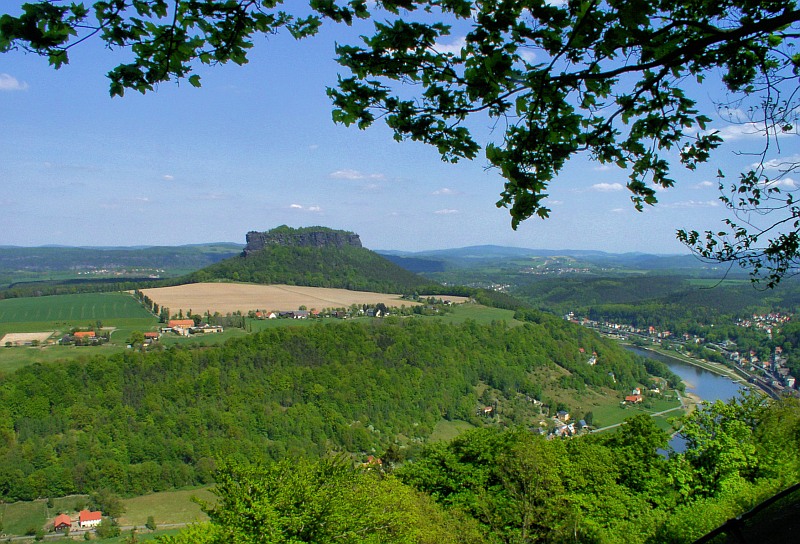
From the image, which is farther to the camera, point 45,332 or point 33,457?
point 45,332

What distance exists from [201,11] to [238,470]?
955cm

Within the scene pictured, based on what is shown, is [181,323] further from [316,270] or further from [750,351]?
[750,351]

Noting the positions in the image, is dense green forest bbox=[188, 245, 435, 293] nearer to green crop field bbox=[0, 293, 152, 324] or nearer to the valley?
the valley

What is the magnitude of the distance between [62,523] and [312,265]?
8110 centimetres

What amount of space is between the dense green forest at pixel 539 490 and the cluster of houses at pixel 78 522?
818 inches

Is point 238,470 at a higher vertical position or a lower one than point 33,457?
higher

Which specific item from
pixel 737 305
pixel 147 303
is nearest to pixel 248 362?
pixel 147 303

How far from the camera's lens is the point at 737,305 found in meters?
94.2

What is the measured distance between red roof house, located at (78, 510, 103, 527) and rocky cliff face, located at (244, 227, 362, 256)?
82.3m

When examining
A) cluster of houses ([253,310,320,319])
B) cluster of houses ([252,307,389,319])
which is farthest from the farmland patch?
cluster of houses ([253,310,320,319])

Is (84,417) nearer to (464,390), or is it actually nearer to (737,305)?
(464,390)

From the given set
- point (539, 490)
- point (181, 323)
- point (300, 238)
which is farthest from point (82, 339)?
point (300, 238)

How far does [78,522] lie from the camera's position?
97.6 ft

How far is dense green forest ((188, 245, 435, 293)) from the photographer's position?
100m
